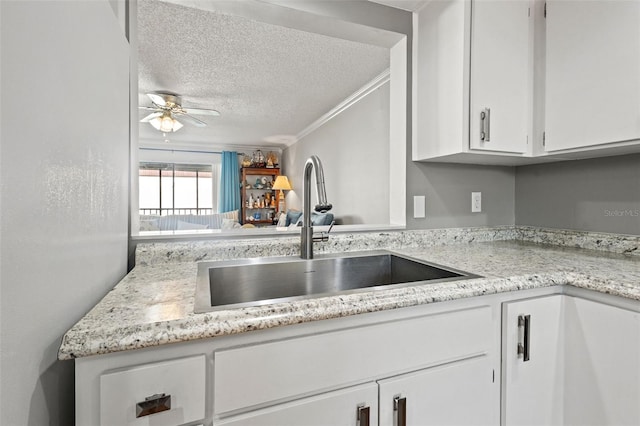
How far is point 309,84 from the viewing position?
319 centimetres

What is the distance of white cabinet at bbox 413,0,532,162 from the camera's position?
53.6 inches

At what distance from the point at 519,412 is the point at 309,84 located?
3.04 metres

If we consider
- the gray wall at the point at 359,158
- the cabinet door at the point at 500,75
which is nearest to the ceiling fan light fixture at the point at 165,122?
the gray wall at the point at 359,158

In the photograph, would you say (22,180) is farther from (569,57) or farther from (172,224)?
(172,224)

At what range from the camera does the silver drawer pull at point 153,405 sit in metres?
0.60

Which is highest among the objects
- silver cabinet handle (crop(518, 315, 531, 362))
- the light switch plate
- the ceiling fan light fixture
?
the ceiling fan light fixture

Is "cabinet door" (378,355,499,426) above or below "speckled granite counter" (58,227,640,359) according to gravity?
below

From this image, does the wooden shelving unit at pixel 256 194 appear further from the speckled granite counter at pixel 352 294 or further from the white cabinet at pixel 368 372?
the white cabinet at pixel 368 372

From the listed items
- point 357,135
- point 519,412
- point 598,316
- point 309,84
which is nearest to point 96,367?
point 519,412

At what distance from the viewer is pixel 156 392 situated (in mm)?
615

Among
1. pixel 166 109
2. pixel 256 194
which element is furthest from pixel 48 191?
pixel 256 194

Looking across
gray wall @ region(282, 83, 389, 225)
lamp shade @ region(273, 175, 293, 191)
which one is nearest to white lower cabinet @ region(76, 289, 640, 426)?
gray wall @ region(282, 83, 389, 225)

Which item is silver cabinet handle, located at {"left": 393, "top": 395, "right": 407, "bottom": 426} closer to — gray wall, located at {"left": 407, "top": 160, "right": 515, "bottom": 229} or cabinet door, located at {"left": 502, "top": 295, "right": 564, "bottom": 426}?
cabinet door, located at {"left": 502, "top": 295, "right": 564, "bottom": 426}

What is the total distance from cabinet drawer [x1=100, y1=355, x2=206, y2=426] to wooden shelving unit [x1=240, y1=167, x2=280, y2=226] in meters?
6.25
